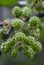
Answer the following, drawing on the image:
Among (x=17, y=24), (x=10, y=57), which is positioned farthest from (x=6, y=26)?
(x=10, y=57)

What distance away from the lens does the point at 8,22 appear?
80 cm

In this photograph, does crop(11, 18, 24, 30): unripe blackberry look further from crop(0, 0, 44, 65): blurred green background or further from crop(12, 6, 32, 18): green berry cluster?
crop(0, 0, 44, 65): blurred green background

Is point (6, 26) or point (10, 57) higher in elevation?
point (6, 26)

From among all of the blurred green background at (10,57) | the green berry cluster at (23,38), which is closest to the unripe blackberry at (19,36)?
the green berry cluster at (23,38)

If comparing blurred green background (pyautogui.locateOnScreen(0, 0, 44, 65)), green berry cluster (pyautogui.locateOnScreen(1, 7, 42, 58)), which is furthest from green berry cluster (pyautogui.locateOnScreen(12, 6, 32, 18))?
blurred green background (pyautogui.locateOnScreen(0, 0, 44, 65))

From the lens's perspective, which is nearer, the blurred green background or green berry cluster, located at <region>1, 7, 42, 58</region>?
green berry cluster, located at <region>1, 7, 42, 58</region>

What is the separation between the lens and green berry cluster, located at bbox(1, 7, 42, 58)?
30.2 inches

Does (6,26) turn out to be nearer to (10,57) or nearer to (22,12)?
(22,12)

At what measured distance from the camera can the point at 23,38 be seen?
766 millimetres

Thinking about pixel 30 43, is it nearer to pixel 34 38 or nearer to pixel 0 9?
pixel 34 38

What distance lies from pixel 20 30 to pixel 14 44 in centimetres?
4

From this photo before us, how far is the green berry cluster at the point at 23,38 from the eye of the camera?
77 centimetres

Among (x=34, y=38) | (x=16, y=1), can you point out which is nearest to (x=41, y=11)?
(x=34, y=38)

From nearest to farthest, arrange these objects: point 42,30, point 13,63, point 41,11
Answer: point 41,11 < point 42,30 < point 13,63
